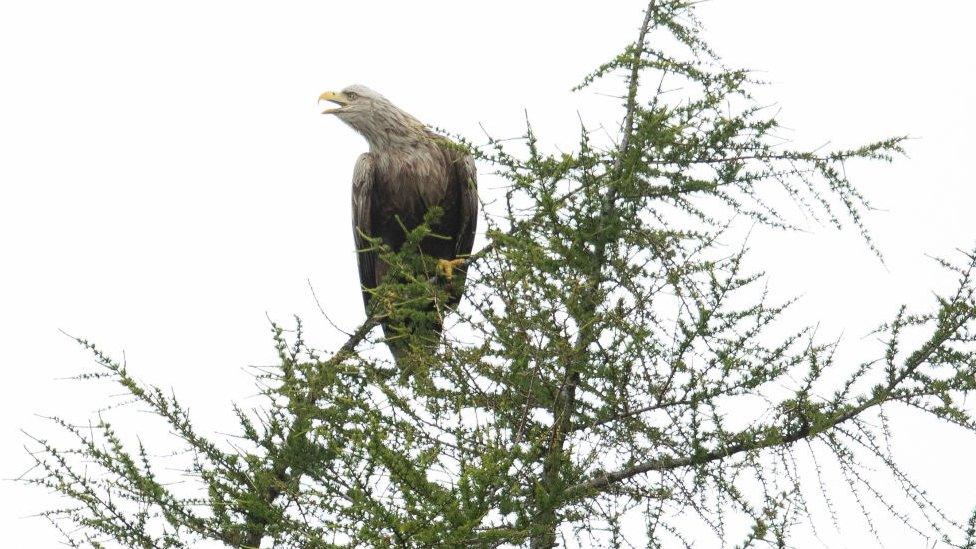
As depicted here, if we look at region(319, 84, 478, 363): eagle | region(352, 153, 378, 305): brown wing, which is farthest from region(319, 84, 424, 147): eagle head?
region(352, 153, 378, 305): brown wing

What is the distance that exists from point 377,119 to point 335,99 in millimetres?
533

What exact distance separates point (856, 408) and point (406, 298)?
5.70 ft

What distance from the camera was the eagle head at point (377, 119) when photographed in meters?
7.98

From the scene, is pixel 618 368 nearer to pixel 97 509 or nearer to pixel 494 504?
pixel 494 504

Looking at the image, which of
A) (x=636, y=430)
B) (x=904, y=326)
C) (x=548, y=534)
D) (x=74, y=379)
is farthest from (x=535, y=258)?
(x=74, y=379)

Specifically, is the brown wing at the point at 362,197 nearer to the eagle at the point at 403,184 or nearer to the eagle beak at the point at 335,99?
the eagle at the point at 403,184

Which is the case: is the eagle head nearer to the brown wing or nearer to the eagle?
the eagle

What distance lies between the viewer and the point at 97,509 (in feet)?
13.1

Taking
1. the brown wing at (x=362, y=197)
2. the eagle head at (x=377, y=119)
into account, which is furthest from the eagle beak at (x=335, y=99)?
the brown wing at (x=362, y=197)

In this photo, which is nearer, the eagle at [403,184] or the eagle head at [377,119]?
the eagle at [403,184]

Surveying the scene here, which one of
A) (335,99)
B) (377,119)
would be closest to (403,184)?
(377,119)

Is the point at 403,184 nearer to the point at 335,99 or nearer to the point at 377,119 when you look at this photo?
the point at 377,119

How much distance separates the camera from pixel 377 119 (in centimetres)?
806

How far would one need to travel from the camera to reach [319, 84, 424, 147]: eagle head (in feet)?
26.2
